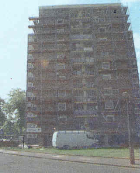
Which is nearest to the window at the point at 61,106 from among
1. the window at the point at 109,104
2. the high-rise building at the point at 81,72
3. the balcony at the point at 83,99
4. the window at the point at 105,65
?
the high-rise building at the point at 81,72

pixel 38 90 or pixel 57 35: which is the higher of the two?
pixel 57 35

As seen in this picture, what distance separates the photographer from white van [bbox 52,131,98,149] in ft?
82.8

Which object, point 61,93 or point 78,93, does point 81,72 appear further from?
point 61,93

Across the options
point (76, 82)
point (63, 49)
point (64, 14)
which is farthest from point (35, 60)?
point (64, 14)

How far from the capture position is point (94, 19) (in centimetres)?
4103

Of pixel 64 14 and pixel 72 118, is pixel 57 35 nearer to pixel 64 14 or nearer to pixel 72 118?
pixel 64 14

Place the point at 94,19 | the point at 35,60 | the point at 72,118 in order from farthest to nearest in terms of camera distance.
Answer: the point at 94,19
the point at 35,60
the point at 72,118

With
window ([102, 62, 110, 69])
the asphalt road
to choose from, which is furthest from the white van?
window ([102, 62, 110, 69])

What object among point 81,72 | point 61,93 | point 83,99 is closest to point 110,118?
point 83,99

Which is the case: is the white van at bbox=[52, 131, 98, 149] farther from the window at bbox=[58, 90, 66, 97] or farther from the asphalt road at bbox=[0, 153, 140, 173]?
the asphalt road at bbox=[0, 153, 140, 173]

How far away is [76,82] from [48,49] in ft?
29.6

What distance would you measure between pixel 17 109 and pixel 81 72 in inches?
822

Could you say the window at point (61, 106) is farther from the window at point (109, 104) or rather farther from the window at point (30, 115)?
the window at point (109, 104)

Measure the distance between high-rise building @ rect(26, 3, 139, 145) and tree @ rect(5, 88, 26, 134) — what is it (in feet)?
39.6
